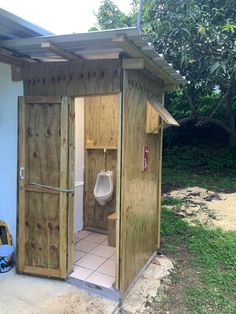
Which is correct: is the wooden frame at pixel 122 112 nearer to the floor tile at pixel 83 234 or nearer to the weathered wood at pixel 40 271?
the weathered wood at pixel 40 271

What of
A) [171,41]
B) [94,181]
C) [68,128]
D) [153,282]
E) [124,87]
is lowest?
[153,282]

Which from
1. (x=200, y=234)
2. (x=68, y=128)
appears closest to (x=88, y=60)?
(x=68, y=128)

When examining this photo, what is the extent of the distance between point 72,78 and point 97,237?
249 cm

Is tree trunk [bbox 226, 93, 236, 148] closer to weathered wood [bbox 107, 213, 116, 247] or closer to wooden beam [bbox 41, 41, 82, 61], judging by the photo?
weathered wood [bbox 107, 213, 116, 247]

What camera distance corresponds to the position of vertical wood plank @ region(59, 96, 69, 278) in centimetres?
299

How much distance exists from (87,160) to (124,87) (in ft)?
6.90

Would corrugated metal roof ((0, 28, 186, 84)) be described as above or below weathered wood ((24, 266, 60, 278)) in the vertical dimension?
above

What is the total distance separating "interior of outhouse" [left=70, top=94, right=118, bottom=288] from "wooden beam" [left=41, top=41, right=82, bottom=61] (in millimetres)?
1600

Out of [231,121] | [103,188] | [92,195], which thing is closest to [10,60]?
[103,188]

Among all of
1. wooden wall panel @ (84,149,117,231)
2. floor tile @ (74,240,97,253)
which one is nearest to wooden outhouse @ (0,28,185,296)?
floor tile @ (74,240,97,253)

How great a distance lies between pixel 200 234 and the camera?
4.68 m

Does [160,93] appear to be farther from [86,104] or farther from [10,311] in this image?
[10,311]

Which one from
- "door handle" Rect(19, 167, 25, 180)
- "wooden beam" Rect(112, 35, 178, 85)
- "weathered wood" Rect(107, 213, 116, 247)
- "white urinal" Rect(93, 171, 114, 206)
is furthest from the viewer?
"white urinal" Rect(93, 171, 114, 206)

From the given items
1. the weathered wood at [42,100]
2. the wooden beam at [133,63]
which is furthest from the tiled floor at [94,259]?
the wooden beam at [133,63]
